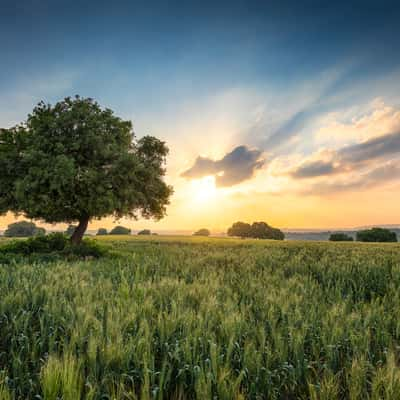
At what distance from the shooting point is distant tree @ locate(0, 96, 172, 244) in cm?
1839

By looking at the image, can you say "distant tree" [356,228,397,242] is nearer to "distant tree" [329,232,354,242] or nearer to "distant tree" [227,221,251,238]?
"distant tree" [329,232,354,242]

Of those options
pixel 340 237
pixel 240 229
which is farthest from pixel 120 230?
pixel 340 237

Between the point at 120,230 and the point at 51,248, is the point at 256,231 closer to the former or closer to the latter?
the point at 120,230

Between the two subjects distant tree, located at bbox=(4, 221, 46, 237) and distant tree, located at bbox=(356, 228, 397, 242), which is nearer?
distant tree, located at bbox=(356, 228, 397, 242)

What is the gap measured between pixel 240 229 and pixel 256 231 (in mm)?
6389

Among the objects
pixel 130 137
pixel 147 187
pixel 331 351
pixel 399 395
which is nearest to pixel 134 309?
pixel 331 351

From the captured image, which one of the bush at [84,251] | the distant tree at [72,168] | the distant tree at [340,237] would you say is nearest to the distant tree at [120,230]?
the distant tree at [340,237]

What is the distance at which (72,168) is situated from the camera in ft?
57.6

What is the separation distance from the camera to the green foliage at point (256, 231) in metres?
87.6

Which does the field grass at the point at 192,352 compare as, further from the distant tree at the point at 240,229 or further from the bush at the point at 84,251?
the distant tree at the point at 240,229

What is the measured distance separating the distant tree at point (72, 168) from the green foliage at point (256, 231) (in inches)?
2728

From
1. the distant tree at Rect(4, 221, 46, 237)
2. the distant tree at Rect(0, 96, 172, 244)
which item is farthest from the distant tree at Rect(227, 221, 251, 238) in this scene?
the distant tree at Rect(0, 96, 172, 244)

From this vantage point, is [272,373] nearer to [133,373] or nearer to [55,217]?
[133,373]

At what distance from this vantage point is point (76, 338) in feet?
10.9
